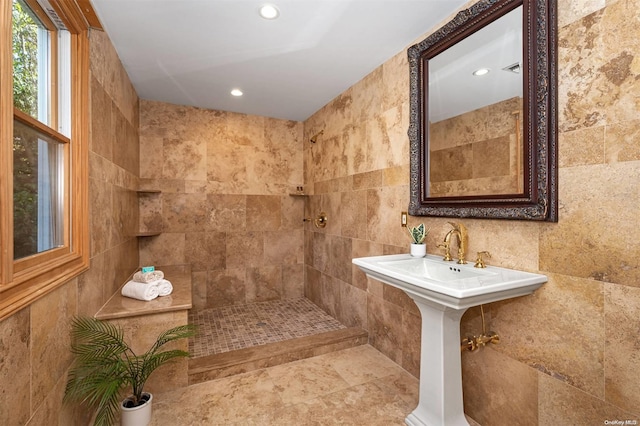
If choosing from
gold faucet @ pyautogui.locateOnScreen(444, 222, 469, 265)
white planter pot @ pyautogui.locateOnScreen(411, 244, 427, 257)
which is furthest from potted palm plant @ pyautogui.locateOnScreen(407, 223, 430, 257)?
gold faucet @ pyautogui.locateOnScreen(444, 222, 469, 265)

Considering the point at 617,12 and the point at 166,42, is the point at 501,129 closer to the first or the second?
the point at 617,12

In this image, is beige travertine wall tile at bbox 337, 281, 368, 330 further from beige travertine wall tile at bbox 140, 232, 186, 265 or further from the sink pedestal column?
beige travertine wall tile at bbox 140, 232, 186, 265

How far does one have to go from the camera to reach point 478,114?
174cm

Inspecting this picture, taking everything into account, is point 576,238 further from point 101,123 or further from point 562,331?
point 101,123

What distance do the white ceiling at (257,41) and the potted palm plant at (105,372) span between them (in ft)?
6.22

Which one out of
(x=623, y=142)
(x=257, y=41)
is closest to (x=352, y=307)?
(x=623, y=142)

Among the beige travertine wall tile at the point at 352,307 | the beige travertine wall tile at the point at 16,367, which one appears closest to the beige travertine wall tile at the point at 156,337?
the beige travertine wall tile at the point at 16,367

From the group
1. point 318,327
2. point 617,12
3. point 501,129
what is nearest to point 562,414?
point 501,129

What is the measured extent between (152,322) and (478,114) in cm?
245

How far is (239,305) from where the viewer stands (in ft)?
12.1

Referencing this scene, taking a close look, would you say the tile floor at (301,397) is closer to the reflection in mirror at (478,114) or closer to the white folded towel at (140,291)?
the white folded towel at (140,291)

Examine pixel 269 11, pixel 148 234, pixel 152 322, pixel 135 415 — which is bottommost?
pixel 135 415

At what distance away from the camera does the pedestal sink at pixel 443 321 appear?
1.37m

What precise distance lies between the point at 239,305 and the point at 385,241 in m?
2.17
